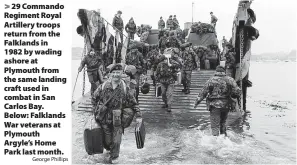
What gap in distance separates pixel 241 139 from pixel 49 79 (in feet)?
14.9

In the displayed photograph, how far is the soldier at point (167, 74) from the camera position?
988cm

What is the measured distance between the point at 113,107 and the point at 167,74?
171 inches

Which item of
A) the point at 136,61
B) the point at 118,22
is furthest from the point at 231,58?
the point at 118,22

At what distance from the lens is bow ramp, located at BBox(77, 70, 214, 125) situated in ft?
32.2

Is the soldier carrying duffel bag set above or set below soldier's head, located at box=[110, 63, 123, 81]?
below

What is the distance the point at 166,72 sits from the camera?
9.85 m

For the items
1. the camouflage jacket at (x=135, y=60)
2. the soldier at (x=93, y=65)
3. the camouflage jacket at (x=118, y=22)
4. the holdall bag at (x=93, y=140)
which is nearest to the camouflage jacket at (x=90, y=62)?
the soldier at (x=93, y=65)

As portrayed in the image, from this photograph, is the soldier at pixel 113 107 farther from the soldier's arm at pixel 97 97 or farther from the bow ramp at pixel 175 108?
the bow ramp at pixel 175 108

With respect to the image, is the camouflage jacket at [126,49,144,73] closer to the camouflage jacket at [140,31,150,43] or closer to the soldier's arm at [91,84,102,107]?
the soldier's arm at [91,84,102,107]

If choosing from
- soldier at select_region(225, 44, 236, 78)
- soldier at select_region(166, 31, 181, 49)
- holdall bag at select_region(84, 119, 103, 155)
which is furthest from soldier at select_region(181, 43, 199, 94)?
holdall bag at select_region(84, 119, 103, 155)

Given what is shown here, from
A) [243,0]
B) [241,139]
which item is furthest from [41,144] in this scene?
[243,0]

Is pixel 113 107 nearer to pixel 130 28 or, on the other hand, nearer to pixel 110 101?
pixel 110 101

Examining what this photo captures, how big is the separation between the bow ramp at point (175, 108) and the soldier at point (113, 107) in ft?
12.2

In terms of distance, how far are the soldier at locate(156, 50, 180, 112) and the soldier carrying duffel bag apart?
13.4ft
